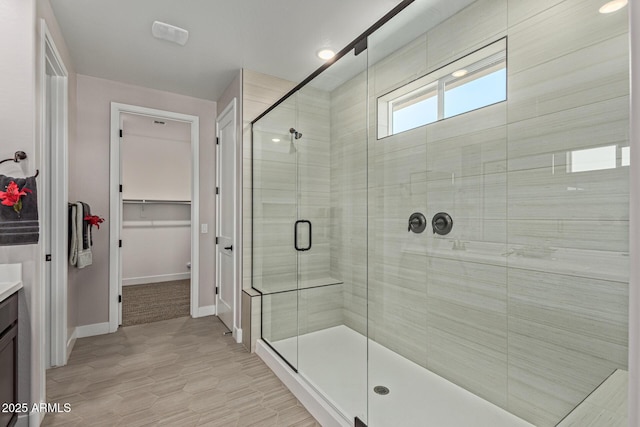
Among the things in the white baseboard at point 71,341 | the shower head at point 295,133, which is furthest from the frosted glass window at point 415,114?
the white baseboard at point 71,341

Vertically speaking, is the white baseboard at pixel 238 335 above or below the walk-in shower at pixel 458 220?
below

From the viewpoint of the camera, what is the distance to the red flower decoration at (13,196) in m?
1.70

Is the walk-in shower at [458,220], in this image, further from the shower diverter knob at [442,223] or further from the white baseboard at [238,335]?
the white baseboard at [238,335]

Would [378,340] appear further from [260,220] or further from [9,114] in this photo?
[9,114]

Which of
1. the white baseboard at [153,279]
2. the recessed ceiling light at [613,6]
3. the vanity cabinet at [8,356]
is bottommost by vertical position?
the white baseboard at [153,279]

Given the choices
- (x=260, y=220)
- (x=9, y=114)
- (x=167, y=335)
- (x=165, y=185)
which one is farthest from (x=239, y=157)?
(x=165, y=185)

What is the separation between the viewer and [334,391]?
6.77ft

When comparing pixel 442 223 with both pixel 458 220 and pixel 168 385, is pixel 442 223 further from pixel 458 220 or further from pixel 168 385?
pixel 168 385

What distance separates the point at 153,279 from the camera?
559cm

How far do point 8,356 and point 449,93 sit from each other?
2922mm

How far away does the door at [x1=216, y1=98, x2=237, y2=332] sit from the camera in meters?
3.35

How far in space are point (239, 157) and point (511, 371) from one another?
2792mm

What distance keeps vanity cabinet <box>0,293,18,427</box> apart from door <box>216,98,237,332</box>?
172cm

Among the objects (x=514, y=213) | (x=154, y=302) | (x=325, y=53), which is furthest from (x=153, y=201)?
(x=514, y=213)
